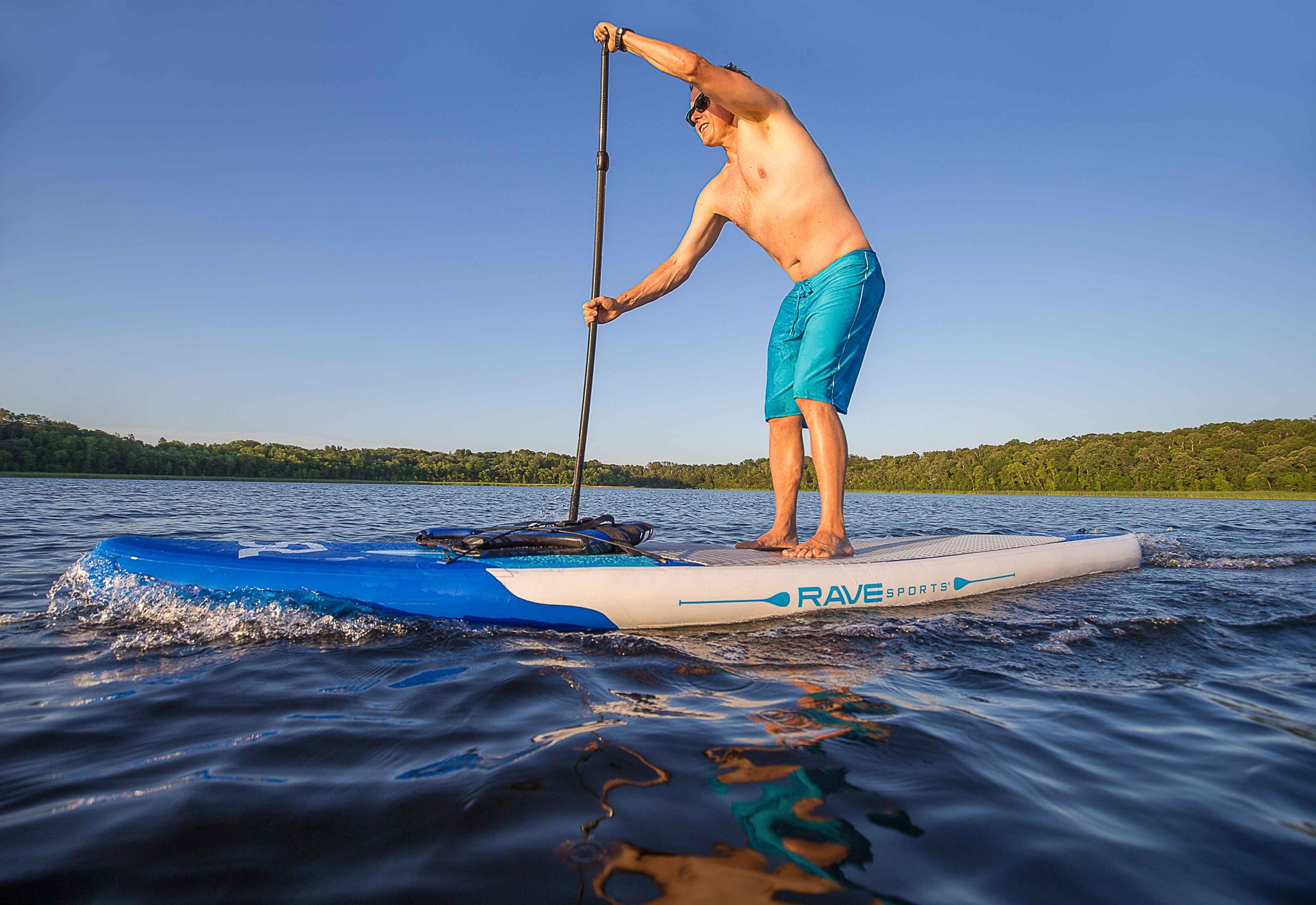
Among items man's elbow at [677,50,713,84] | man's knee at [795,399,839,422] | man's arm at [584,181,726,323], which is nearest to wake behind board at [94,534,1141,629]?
man's knee at [795,399,839,422]

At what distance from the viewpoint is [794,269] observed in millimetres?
4988

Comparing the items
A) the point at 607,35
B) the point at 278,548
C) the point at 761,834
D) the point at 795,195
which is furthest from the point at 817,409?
the point at 278,548

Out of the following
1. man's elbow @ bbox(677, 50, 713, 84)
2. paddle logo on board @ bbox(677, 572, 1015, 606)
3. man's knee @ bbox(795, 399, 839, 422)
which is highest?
man's elbow @ bbox(677, 50, 713, 84)

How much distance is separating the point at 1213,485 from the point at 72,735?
56.0 metres

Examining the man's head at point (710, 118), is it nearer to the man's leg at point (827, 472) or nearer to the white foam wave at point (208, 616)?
the man's leg at point (827, 472)

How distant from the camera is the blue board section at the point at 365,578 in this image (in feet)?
11.1

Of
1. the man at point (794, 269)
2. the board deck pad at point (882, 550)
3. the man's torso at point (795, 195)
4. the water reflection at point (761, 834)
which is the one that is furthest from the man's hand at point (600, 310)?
the water reflection at point (761, 834)

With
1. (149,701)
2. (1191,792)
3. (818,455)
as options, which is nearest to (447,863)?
(149,701)

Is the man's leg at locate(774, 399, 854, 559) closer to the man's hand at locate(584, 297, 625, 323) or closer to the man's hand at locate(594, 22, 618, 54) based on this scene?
the man's hand at locate(584, 297, 625, 323)

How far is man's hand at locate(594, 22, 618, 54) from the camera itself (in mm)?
4176

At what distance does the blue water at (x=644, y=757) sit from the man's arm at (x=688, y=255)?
110 inches

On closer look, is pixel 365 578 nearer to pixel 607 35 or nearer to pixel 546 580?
pixel 546 580

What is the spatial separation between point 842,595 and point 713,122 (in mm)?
3617

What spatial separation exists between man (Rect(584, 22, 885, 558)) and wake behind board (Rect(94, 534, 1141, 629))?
1.46 ft
